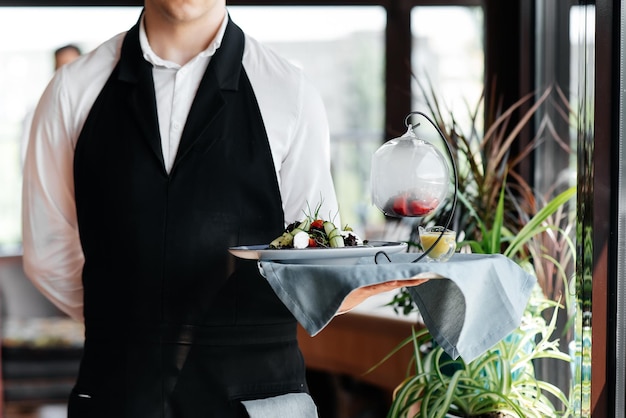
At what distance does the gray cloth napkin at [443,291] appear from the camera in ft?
4.56

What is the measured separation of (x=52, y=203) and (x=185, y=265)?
367 mm

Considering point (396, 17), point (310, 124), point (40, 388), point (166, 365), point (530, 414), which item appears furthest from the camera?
point (396, 17)

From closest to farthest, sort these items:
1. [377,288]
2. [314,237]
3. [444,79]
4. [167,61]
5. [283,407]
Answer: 1. [377,288]
2. [314,237]
3. [283,407]
4. [167,61]
5. [444,79]

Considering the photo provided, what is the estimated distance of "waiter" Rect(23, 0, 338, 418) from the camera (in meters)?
1.81

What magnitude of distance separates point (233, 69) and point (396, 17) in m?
2.94

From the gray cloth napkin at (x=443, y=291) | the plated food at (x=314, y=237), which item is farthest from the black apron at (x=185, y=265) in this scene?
the gray cloth napkin at (x=443, y=291)

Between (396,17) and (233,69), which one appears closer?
(233,69)

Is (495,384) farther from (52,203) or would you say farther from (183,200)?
(52,203)

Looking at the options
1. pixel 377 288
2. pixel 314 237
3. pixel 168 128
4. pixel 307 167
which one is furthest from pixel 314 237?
pixel 168 128

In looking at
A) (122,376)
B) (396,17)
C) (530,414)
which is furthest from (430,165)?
(396,17)

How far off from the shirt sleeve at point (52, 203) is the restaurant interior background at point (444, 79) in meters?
0.98

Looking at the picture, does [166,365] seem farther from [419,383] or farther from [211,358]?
[419,383]

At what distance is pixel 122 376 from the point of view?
181cm

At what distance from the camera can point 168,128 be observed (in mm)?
1849
